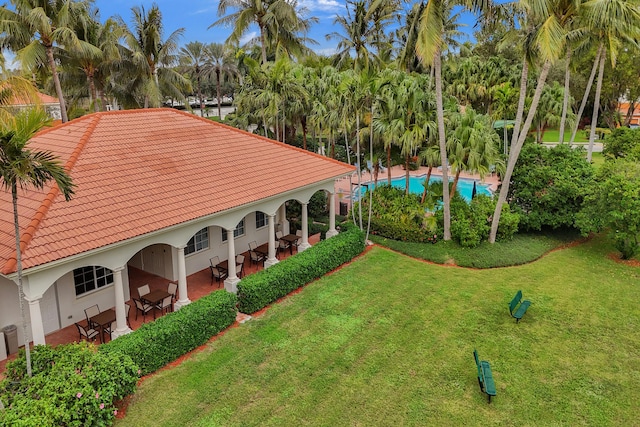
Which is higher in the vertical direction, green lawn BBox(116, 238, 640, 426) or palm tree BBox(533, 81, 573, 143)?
palm tree BBox(533, 81, 573, 143)

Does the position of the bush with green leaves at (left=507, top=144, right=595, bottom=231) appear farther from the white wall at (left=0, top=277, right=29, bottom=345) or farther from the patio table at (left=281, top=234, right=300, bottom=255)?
the white wall at (left=0, top=277, right=29, bottom=345)

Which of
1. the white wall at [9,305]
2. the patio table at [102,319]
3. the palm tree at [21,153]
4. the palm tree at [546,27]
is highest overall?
the palm tree at [546,27]

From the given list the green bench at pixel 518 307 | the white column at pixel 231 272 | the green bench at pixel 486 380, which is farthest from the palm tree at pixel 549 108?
the green bench at pixel 486 380

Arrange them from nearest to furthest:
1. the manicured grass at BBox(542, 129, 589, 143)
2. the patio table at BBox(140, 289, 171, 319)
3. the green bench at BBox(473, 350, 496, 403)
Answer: the green bench at BBox(473, 350, 496, 403)
the patio table at BBox(140, 289, 171, 319)
the manicured grass at BBox(542, 129, 589, 143)

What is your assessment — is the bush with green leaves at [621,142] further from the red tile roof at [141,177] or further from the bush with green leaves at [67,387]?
the bush with green leaves at [67,387]

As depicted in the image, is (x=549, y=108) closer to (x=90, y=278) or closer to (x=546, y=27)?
(x=546, y=27)

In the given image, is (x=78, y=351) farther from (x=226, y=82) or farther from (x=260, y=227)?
(x=226, y=82)

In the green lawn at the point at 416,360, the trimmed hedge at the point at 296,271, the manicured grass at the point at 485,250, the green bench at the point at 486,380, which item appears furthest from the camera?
the manicured grass at the point at 485,250

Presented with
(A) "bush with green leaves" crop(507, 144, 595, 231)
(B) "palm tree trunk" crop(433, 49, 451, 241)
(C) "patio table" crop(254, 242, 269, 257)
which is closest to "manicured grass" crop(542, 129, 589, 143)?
(A) "bush with green leaves" crop(507, 144, 595, 231)
